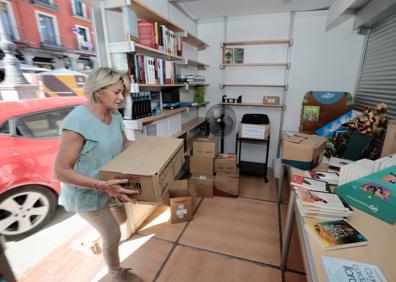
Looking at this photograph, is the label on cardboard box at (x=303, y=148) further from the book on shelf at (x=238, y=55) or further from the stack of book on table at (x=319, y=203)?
the book on shelf at (x=238, y=55)

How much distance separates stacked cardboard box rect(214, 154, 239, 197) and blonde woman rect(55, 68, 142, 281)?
1666 mm

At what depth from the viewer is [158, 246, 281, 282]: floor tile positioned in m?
1.61

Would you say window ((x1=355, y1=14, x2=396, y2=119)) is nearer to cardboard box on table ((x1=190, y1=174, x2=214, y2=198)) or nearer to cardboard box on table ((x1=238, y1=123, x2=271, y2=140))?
cardboard box on table ((x1=238, y1=123, x2=271, y2=140))

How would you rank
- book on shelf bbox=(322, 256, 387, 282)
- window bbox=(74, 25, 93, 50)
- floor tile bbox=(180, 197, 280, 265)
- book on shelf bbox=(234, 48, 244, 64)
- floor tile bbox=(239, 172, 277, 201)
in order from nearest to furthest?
1. book on shelf bbox=(322, 256, 387, 282)
2. window bbox=(74, 25, 93, 50)
3. floor tile bbox=(180, 197, 280, 265)
4. floor tile bbox=(239, 172, 277, 201)
5. book on shelf bbox=(234, 48, 244, 64)

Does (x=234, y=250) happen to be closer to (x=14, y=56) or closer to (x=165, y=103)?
(x=165, y=103)

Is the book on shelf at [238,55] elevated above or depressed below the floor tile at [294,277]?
above

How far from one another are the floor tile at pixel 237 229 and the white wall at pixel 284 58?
145cm

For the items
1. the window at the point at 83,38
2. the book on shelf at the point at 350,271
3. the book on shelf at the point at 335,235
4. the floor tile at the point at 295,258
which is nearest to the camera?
the book on shelf at the point at 350,271

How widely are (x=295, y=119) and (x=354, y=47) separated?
1245mm

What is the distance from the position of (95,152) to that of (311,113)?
2804 mm

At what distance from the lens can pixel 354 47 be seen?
2857 millimetres

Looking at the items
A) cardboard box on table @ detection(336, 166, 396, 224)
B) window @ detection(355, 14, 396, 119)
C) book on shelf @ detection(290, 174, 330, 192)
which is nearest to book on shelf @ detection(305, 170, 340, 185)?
book on shelf @ detection(290, 174, 330, 192)

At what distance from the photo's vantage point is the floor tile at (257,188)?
2777 mm

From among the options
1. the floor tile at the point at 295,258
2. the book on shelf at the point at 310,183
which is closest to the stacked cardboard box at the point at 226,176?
the floor tile at the point at 295,258
